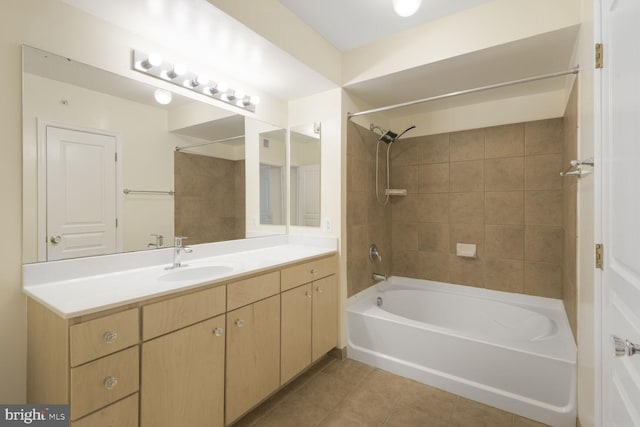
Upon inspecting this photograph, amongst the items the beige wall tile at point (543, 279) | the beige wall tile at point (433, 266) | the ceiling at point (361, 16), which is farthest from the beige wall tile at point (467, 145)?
the ceiling at point (361, 16)

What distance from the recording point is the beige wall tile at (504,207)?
2.55 metres

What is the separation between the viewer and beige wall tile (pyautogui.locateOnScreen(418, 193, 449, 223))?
2896 millimetres

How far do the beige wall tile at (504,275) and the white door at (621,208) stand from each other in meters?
1.64

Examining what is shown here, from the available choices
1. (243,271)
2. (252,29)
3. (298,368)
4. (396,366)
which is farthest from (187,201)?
(396,366)

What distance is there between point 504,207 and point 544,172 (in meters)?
0.41

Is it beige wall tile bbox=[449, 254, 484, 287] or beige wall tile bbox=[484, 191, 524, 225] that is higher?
beige wall tile bbox=[484, 191, 524, 225]

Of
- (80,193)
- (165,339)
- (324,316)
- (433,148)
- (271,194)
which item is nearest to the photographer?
(165,339)

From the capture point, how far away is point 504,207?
2611 mm

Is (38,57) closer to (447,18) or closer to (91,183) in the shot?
(91,183)

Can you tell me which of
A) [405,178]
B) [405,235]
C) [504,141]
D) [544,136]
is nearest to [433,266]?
[405,235]

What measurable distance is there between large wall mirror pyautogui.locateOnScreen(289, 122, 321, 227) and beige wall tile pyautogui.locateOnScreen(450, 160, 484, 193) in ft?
4.52

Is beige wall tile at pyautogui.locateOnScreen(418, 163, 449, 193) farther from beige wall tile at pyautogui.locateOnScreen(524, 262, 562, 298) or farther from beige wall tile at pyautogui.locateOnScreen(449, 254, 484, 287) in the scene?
beige wall tile at pyautogui.locateOnScreen(524, 262, 562, 298)

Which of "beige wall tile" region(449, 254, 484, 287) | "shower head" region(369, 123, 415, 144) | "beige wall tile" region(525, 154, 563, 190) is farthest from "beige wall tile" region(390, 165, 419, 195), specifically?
"beige wall tile" region(525, 154, 563, 190)

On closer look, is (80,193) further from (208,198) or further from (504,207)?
(504,207)
